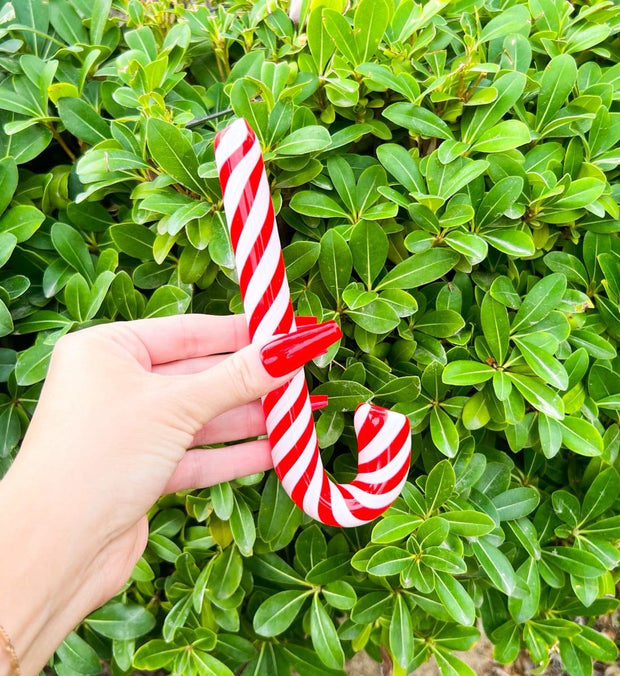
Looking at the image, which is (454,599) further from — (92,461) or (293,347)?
(92,461)

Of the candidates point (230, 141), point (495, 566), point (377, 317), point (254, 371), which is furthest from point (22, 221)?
point (495, 566)

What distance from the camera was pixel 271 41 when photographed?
4.22ft

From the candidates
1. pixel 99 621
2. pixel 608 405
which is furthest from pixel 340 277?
pixel 99 621

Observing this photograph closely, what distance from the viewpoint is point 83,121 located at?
1.18 m

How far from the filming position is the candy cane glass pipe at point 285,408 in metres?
0.95

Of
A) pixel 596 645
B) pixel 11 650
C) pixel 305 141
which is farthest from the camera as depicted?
pixel 596 645

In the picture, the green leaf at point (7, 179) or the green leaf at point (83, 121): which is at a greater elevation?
the green leaf at point (83, 121)

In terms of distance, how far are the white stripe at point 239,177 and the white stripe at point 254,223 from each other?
0.03 metres

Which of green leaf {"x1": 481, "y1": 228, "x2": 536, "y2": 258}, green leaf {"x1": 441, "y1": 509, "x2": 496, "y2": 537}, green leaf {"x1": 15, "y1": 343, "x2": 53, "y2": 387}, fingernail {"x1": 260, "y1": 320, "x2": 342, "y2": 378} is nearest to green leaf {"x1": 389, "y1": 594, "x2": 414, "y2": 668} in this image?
green leaf {"x1": 441, "y1": 509, "x2": 496, "y2": 537}

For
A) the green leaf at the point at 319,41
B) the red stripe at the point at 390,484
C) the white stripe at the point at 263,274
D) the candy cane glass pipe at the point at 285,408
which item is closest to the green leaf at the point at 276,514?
the candy cane glass pipe at the point at 285,408

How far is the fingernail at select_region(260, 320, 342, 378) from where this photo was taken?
3.06 feet

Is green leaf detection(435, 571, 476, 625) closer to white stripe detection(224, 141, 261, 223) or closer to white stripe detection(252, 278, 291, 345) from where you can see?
white stripe detection(252, 278, 291, 345)

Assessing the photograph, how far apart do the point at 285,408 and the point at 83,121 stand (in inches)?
28.6

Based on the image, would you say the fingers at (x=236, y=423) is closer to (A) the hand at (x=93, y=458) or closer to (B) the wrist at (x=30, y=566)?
(A) the hand at (x=93, y=458)
